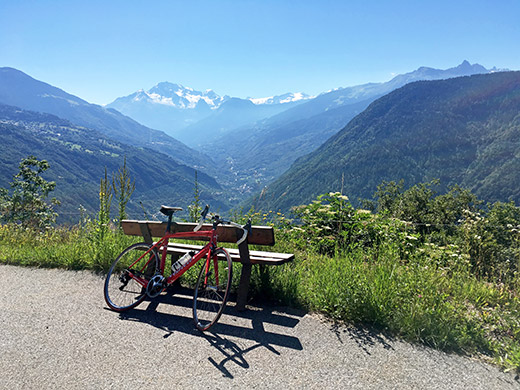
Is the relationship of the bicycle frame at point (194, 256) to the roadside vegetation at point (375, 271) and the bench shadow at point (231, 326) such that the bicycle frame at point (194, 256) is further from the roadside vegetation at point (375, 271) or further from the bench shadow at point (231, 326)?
the roadside vegetation at point (375, 271)

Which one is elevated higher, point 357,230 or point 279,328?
point 357,230

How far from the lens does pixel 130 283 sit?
17.5 ft

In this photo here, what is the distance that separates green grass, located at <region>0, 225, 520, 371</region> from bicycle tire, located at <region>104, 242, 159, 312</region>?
621mm

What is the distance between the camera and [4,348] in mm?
3543

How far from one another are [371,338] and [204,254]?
79.4 inches

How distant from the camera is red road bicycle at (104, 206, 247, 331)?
4.08 meters

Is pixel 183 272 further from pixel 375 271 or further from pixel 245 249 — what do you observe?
pixel 375 271

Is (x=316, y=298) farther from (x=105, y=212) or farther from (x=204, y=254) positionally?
(x=105, y=212)

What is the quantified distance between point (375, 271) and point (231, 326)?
1814mm

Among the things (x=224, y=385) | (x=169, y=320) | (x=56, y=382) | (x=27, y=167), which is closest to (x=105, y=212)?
(x=169, y=320)

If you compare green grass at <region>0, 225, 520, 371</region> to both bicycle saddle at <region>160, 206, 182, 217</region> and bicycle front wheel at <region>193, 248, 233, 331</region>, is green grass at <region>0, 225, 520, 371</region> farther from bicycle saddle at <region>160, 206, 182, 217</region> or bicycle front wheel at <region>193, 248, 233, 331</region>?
bicycle saddle at <region>160, 206, 182, 217</region>

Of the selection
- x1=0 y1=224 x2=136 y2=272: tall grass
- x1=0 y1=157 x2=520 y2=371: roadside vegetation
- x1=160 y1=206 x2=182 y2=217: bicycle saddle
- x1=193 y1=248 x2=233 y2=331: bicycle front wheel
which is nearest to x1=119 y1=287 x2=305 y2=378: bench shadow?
x1=193 y1=248 x2=233 y2=331: bicycle front wheel

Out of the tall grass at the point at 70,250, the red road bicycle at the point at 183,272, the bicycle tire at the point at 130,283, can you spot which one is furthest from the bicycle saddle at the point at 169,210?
the tall grass at the point at 70,250

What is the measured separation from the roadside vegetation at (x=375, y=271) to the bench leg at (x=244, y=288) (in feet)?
1.20
